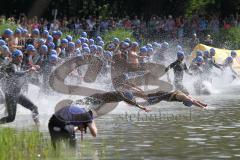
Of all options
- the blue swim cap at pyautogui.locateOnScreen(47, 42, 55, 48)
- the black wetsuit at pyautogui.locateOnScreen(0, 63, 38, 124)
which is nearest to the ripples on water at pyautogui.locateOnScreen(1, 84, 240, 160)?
the black wetsuit at pyautogui.locateOnScreen(0, 63, 38, 124)

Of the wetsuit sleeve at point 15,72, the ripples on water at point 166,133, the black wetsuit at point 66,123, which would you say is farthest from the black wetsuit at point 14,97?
the black wetsuit at point 66,123

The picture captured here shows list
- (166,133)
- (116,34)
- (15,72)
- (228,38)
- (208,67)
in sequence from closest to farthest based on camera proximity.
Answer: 1. (166,133)
2. (15,72)
3. (208,67)
4. (116,34)
5. (228,38)

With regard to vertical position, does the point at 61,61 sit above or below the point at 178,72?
above

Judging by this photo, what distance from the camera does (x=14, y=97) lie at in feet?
57.1

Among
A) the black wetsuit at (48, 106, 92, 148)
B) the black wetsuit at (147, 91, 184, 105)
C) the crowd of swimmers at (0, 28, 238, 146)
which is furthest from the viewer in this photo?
the black wetsuit at (147, 91, 184, 105)

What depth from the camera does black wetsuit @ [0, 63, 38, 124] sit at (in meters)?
17.2

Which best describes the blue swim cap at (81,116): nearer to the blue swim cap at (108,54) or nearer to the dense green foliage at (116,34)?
the blue swim cap at (108,54)

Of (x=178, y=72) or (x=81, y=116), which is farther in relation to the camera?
(x=178, y=72)

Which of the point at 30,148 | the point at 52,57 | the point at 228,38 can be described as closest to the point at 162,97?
the point at 52,57

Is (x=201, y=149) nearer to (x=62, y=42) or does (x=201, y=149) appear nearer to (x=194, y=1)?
(x=62, y=42)

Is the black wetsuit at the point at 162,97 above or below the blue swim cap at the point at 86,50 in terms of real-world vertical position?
below

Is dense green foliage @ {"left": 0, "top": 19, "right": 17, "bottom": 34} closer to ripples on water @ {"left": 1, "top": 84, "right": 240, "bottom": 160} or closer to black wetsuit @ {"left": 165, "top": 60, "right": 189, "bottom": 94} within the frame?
black wetsuit @ {"left": 165, "top": 60, "right": 189, "bottom": 94}

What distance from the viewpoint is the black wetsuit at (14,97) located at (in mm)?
17188

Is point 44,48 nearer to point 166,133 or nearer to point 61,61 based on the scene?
point 61,61
